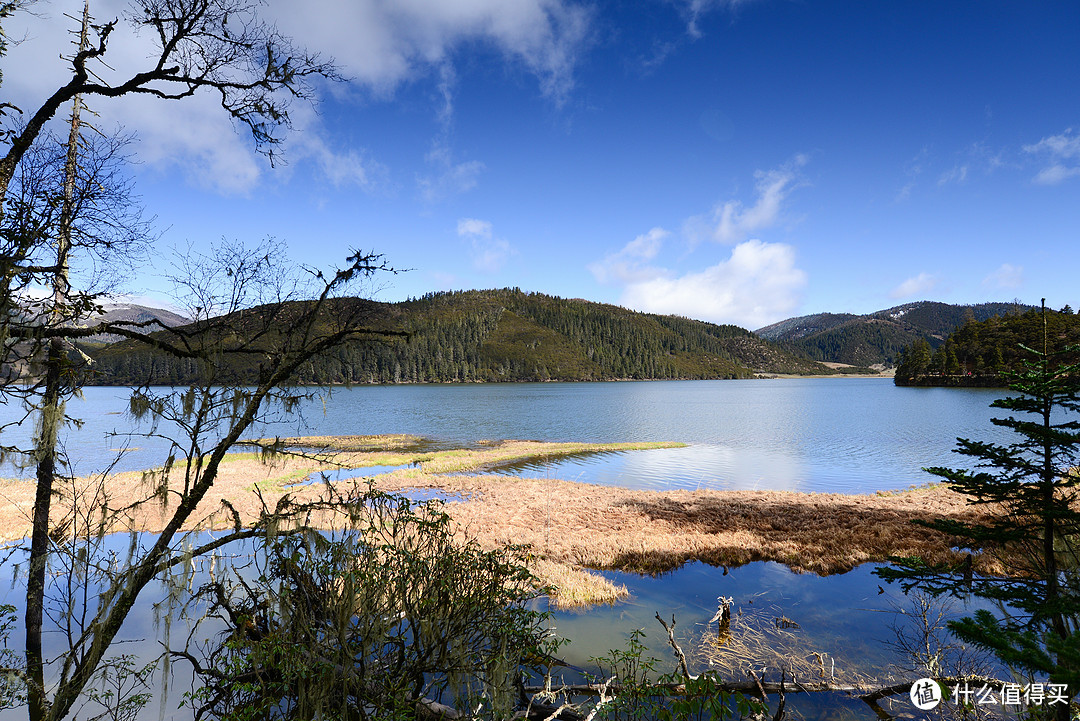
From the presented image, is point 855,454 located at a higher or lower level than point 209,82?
lower

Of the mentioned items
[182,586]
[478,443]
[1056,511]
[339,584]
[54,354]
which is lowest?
[478,443]

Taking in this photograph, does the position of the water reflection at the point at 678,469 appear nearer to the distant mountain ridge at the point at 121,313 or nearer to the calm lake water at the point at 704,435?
the calm lake water at the point at 704,435

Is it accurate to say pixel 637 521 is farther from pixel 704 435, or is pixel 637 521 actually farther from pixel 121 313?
pixel 704 435

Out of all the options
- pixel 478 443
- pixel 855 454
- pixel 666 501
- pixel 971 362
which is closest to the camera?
pixel 666 501

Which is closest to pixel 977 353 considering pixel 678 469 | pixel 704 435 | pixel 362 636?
pixel 704 435

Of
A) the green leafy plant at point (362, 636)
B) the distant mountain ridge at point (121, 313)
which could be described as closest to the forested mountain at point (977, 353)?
the green leafy plant at point (362, 636)

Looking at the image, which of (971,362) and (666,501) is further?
(971,362)

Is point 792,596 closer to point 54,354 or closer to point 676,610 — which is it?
point 676,610

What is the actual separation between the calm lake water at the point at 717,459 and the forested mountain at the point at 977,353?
119 feet

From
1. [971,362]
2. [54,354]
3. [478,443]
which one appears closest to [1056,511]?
[54,354]

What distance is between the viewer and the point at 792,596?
1398 cm

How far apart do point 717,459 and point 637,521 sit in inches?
836

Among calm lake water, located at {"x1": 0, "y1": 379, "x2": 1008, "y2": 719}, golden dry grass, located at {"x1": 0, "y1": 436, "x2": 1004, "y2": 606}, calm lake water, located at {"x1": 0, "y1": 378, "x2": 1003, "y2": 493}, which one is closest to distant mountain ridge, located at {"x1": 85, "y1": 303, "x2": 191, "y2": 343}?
calm lake water, located at {"x1": 0, "y1": 379, "x2": 1008, "y2": 719}

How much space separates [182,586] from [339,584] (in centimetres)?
205
